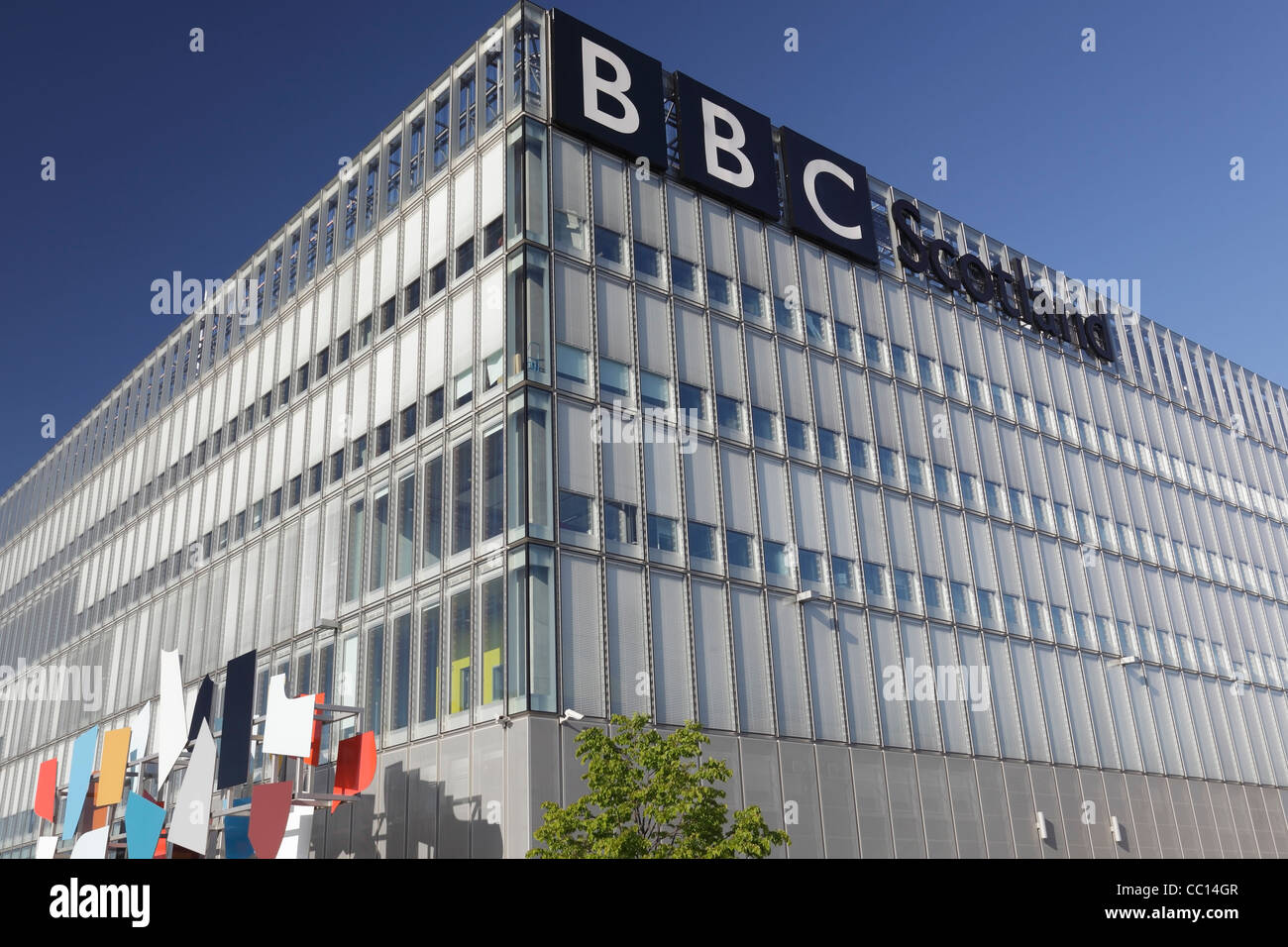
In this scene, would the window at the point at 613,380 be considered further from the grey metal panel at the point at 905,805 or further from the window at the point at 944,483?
the window at the point at 944,483

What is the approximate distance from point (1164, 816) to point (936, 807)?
12294 mm

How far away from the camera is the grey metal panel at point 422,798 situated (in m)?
27.9

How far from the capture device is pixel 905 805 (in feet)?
107

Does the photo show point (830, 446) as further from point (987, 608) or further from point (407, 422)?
point (407, 422)

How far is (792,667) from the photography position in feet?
105

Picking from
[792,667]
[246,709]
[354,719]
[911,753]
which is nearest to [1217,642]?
[911,753]

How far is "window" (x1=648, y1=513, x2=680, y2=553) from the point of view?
3069 cm

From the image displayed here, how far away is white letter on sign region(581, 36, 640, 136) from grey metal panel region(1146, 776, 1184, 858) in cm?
2961

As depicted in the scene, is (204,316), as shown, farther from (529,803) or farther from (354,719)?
(529,803)

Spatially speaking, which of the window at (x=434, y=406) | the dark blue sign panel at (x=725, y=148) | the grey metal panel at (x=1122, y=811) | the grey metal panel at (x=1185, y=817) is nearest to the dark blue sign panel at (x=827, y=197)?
the dark blue sign panel at (x=725, y=148)

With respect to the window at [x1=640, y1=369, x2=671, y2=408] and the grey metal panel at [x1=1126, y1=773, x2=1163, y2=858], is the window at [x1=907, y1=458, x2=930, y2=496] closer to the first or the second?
the window at [x1=640, y1=369, x2=671, y2=408]
